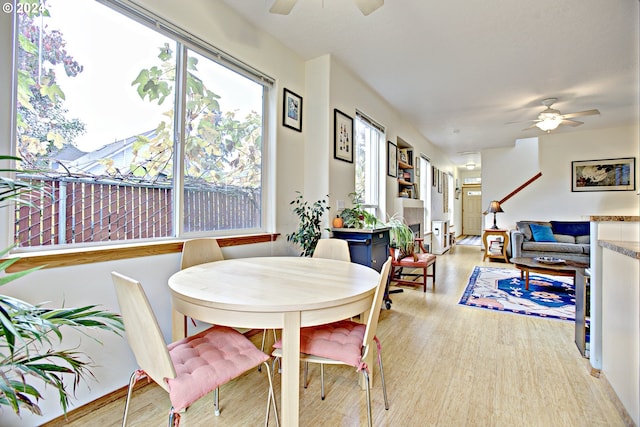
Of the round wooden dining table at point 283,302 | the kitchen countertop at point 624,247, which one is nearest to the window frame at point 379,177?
the kitchen countertop at point 624,247

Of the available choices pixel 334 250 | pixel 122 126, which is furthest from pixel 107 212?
pixel 334 250

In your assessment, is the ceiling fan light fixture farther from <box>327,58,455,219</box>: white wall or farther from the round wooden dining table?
the round wooden dining table

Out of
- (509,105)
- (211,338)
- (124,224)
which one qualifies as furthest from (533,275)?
(124,224)

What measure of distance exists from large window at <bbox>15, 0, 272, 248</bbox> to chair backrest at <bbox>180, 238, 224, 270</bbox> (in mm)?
169

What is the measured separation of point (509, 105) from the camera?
455 centimetres

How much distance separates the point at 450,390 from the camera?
180 cm

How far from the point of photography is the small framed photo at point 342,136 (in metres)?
3.23

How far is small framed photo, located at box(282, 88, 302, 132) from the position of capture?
296 centimetres

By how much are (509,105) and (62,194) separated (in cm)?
Result: 537

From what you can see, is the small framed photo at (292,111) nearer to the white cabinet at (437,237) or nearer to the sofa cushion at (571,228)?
the white cabinet at (437,237)

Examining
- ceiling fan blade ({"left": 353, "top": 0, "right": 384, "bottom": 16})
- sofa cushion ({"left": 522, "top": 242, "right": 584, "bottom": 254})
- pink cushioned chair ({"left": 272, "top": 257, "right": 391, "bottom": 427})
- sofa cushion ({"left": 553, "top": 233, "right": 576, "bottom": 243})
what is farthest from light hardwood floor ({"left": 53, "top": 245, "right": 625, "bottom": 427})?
sofa cushion ({"left": 553, "top": 233, "right": 576, "bottom": 243})

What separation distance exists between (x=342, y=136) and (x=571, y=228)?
16.5ft

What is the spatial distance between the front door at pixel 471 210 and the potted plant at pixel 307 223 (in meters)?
10.1

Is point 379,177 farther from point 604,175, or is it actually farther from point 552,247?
point 604,175
